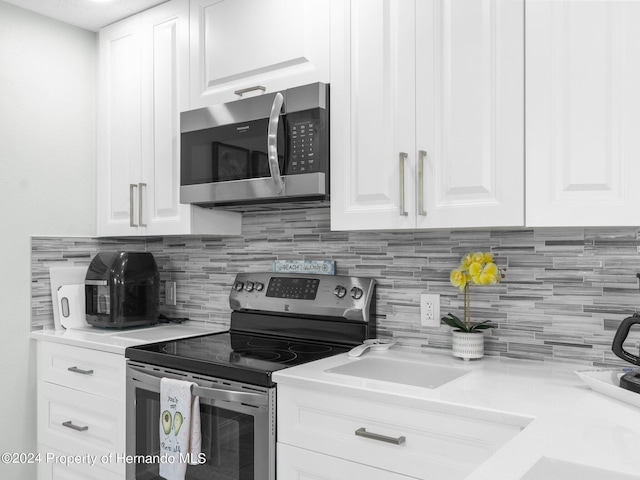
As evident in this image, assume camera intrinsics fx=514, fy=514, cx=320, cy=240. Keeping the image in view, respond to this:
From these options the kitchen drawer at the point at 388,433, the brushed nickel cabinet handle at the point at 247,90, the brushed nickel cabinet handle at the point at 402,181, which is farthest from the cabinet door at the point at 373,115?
the kitchen drawer at the point at 388,433

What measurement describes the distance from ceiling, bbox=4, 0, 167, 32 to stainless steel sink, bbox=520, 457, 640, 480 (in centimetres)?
243

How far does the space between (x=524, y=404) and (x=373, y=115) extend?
101 centimetres

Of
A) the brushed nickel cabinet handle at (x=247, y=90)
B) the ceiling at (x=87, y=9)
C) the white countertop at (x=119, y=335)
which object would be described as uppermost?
the ceiling at (x=87, y=9)

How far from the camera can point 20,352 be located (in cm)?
245

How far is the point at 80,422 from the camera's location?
2.26 meters

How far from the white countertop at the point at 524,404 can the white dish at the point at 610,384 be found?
16 millimetres

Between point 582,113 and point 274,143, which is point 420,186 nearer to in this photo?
point 582,113

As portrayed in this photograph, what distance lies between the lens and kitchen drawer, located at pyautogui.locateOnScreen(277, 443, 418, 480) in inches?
55.7

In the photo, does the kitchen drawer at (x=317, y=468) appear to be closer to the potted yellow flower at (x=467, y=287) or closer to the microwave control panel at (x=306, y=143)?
the potted yellow flower at (x=467, y=287)

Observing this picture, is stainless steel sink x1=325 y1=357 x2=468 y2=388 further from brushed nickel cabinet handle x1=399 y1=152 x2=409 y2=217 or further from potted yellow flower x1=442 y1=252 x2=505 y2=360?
brushed nickel cabinet handle x1=399 y1=152 x2=409 y2=217

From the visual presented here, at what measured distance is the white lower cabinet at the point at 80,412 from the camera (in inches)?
83.0

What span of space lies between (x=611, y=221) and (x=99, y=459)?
211 cm

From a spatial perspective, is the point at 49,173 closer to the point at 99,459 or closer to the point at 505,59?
the point at 99,459

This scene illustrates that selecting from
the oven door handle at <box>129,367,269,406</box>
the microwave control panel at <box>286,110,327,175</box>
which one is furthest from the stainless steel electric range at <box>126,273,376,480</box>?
the microwave control panel at <box>286,110,327,175</box>
